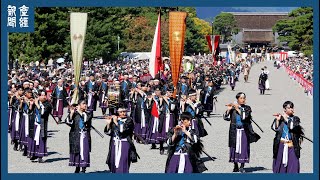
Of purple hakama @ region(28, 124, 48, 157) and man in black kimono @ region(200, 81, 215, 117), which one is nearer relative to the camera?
purple hakama @ region(28, 124, 48, 157)

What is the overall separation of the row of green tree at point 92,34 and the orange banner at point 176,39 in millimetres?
17766

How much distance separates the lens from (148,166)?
1325 cm

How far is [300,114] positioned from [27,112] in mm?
11634

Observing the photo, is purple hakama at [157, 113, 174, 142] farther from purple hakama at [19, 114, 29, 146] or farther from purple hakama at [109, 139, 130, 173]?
purple hakama at [109, 139, 130, 173]

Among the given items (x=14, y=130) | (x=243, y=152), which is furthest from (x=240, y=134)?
(x=14, y=130)

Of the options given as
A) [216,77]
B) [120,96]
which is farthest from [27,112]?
[216,77]

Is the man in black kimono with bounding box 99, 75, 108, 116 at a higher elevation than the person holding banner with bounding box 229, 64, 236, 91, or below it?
below

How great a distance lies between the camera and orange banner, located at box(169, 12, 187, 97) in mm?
15523

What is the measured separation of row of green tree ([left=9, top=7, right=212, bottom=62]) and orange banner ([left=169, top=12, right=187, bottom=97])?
1777 cm

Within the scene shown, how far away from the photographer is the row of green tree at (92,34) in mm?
34031

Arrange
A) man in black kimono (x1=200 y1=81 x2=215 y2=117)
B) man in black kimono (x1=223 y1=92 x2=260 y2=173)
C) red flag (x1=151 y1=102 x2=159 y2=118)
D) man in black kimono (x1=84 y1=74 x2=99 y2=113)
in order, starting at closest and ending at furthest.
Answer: man in black kimono (x1=223 y1=92 x2=260 y2=173) < red flag (x1=151 y1=102 x2=159 y2=118) < man in black kimono (x1=84 y1=74 x2=99 y2=113) < man in black kimono (x1=200 y1=81 x2=215 y2=117)

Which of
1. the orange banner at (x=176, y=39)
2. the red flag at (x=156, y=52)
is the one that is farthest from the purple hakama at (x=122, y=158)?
the red flag at (x=156, y=52)

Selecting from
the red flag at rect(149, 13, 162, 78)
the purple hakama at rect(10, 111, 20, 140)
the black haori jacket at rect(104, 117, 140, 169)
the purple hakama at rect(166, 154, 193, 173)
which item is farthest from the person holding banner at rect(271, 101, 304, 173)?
the red flag at rect(149, 13, 162, 78)

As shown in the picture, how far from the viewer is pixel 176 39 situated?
1560 centimetres
